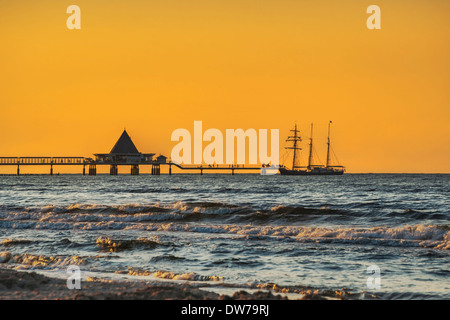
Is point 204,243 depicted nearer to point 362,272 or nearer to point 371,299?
point 362,272

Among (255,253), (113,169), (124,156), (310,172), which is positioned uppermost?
(124,156)

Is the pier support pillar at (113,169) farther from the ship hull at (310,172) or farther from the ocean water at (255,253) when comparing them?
the ocean water at (255,253)

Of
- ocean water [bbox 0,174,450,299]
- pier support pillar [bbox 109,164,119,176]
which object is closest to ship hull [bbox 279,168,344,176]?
pier support pillar [bbox 109,164,119,176]

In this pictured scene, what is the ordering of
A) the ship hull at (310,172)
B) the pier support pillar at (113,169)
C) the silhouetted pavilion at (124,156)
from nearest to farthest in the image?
the silhouetted pavilion at (124,156), the pier support pillar at (113,169), the ship hull at (310,172)

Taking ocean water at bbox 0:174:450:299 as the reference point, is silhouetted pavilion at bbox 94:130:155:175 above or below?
above

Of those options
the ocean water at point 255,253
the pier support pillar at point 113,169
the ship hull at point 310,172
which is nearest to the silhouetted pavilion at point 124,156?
the pier support pillar at point 113,169

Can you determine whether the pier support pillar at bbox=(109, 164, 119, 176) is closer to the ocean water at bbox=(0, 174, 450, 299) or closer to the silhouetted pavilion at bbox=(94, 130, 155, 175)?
the silhouetted pavilion at bbox=(94, 130, 155, 175)

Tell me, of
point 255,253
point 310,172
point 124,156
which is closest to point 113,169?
point 124,156

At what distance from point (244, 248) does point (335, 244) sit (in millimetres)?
3244

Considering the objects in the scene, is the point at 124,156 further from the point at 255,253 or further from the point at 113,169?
the point at 255,253

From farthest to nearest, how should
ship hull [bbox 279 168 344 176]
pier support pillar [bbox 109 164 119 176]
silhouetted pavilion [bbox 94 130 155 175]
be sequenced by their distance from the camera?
1. ship hull [bbox 279 168 344 176]
2. pier support pillar [bbox 109 164 119 176]
3. silhouetted pavilion [bbox 94 130 155 175]

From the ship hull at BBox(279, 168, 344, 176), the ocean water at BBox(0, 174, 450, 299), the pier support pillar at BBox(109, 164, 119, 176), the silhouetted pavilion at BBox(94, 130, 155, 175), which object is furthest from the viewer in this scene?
the ship hull at BBox(279, 168, 344, 176)

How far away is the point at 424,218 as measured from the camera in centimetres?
2864
